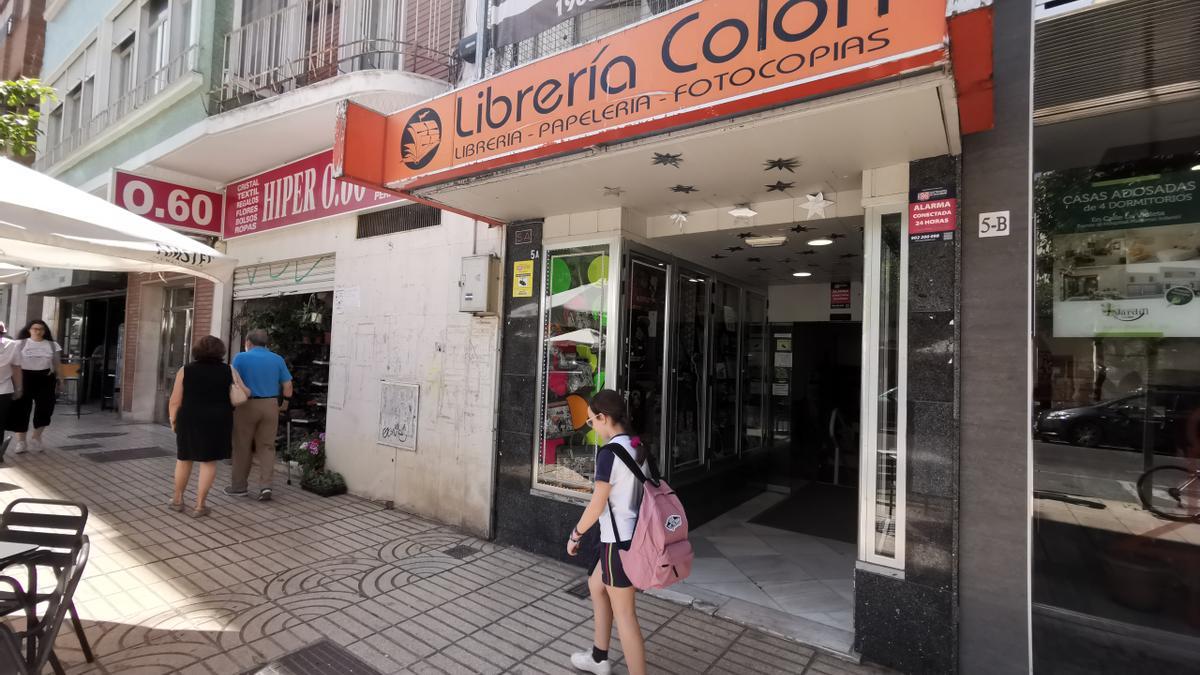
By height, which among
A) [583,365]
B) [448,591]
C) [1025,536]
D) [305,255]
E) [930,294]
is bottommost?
[448,591]

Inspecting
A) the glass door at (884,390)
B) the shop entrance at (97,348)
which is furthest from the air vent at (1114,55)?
the shop entrance at (97,348)

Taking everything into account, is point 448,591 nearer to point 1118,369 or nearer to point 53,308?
point 1118,369

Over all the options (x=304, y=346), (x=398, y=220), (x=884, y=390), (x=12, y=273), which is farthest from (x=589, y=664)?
(x=12, y=273)

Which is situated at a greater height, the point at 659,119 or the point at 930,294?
the point at 659,119

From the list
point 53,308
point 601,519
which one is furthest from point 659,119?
point 53,308

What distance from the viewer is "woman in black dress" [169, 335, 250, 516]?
5.41 meters

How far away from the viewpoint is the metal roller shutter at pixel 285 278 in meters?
7.50

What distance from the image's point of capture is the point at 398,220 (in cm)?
639

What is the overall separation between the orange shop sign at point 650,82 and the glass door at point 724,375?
3.42m

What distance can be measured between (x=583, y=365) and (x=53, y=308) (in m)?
18.5

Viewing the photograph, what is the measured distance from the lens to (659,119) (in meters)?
2.97

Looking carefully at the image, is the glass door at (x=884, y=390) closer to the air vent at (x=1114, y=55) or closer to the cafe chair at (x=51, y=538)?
the air vent at (x=1114, y=55)

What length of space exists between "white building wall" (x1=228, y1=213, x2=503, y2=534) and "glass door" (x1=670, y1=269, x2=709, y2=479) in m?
1.77

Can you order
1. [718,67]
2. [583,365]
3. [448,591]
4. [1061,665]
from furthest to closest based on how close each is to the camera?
[583,365] < [448,591] < [1061,665] < [718,67]
